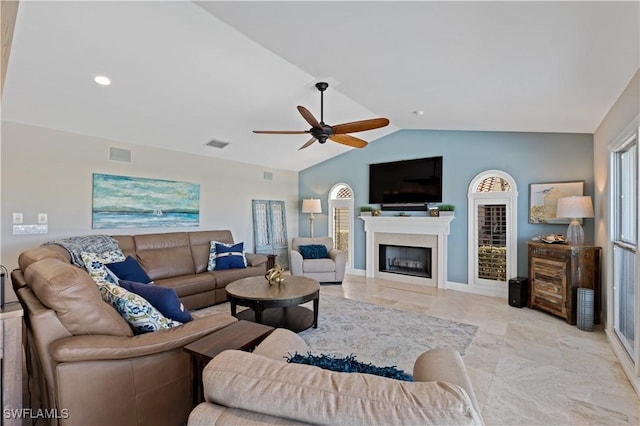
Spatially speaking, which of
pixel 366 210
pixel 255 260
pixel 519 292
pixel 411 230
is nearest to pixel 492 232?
pixel 519 292

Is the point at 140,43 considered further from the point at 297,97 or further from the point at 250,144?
the point at 250,144

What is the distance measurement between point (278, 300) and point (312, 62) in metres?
2.36

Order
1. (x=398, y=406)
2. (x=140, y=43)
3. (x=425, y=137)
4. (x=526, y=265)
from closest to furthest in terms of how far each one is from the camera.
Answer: (x=398, y=406), (x=140, y=43), (x=526, y=265), (x=425, y=137)

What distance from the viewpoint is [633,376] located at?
2.35 meters

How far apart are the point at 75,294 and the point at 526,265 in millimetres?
5345

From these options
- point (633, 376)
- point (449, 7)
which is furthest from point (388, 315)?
point (449, 7)

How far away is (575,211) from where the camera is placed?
145 inches

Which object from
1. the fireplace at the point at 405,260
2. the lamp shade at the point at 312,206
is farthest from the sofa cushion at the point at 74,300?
the fireplace at the point at 405,260

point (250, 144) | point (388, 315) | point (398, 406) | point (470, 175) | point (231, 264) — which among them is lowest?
point (388, 315)

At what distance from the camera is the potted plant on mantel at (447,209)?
17.4ft

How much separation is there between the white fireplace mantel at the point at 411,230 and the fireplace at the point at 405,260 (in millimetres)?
179

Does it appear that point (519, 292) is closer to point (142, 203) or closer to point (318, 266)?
point (318, 266)

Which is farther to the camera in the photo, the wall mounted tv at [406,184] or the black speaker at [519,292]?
the wall mounted tv at [406,184]

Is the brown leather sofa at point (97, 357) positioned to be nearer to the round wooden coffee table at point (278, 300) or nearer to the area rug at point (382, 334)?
the round wooden coffee table at point (278, 300)
